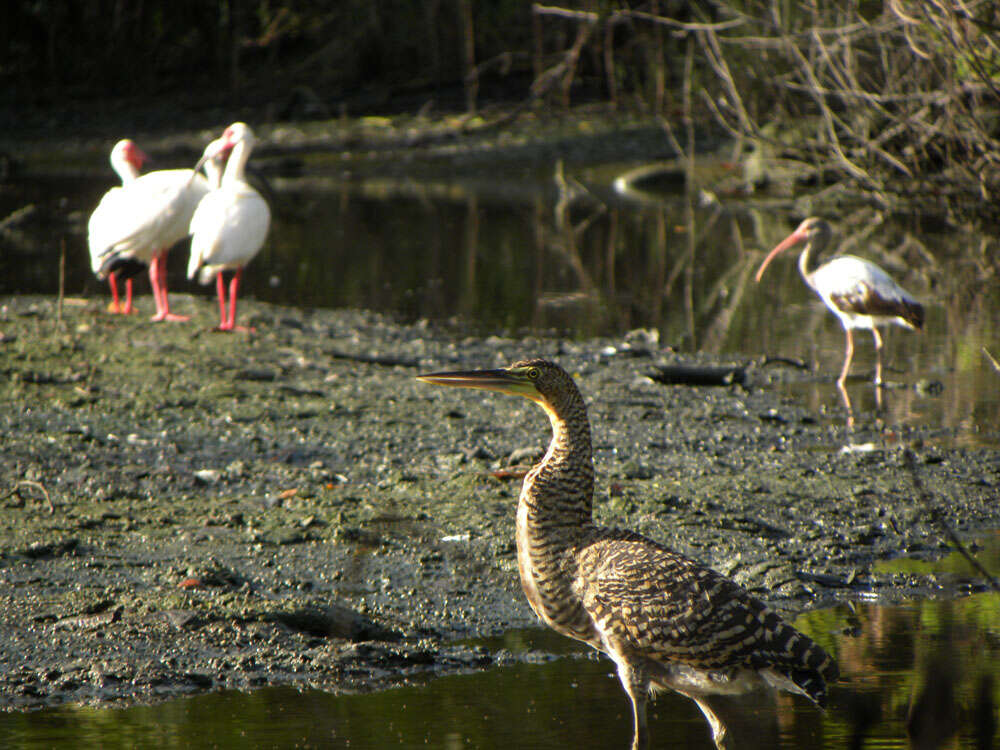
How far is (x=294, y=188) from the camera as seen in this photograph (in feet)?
79.7

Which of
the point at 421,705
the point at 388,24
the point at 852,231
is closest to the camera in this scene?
the point at 421,705

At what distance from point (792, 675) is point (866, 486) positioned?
3250mm

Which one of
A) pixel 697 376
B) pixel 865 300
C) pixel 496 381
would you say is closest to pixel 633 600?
pixel 496 381

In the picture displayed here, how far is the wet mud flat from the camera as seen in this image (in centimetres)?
506

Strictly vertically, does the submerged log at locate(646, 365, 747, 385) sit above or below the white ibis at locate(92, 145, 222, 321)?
below

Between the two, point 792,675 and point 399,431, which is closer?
point 792,675

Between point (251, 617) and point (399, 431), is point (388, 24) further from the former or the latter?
point (251, 617)

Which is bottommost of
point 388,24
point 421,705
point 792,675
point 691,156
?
point 421,705

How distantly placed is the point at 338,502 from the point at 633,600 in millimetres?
2888

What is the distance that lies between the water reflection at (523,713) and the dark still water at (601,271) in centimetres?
324

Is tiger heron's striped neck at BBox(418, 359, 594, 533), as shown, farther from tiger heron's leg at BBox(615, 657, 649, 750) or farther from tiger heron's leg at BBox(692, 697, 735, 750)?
tiger heron's leg at BBox(692, 697, 735, 750)

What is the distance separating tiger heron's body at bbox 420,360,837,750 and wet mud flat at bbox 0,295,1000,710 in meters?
0.69

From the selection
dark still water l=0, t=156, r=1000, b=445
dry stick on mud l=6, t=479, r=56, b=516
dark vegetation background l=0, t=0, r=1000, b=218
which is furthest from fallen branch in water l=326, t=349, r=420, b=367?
dark vegetation background l=0, t=0, r=1000, b=218

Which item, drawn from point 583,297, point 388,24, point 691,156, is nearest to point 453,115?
point 388,24
